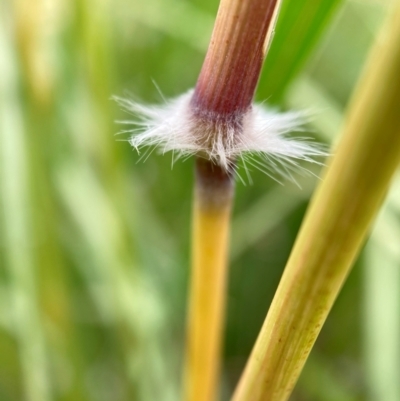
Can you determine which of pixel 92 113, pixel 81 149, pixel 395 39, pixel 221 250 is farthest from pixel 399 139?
pixel 81 149

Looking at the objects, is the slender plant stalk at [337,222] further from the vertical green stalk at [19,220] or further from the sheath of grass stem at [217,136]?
the vertical green stalk at [19,220]

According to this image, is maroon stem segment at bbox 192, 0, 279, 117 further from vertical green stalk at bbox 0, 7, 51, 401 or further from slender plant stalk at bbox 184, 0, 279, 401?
vertical green stalk at bbox 0, 7, 51, 401

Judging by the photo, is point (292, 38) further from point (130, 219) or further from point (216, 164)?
point (130, 219)

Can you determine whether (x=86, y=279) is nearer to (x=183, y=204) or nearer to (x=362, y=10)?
(x=183, y=204)

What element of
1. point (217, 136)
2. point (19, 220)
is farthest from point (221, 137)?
point (19, 220)

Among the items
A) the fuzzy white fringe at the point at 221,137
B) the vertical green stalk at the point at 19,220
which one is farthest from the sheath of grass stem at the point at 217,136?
the vertical green stalk at the point at 19,220
